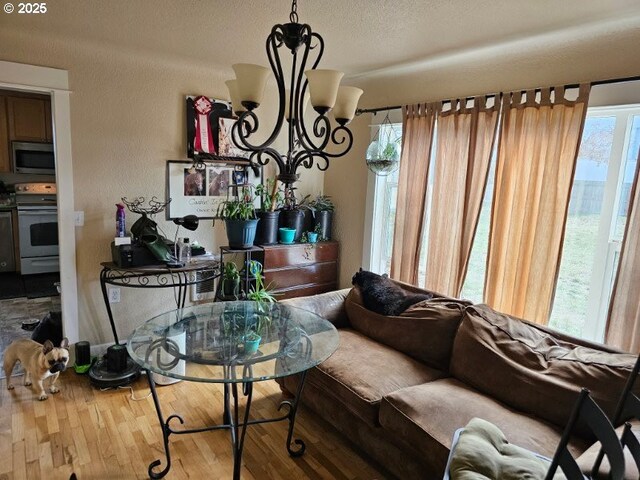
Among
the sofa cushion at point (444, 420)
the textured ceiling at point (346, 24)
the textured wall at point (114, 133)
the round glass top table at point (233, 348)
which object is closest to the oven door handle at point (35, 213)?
the textured wall at point (114, 133)

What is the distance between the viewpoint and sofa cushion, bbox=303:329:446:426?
210cm

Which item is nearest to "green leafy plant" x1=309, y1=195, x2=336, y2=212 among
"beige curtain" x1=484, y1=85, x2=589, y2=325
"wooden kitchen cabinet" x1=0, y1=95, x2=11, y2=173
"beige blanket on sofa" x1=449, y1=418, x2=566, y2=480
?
"beige curtain" x1=484, y1=85, x2=589, y2=325

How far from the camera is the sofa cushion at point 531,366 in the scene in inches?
72.1

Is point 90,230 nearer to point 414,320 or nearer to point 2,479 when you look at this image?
point 2,479

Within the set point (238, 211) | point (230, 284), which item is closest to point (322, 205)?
point (238, 211)

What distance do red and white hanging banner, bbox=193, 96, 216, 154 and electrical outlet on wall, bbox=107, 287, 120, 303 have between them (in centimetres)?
132

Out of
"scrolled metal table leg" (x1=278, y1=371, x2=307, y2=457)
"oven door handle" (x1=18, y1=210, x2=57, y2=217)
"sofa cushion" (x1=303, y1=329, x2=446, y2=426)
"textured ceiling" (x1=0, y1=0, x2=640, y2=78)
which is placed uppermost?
"textured ceiling" (x1=0, y1=0, x2=640, y2=78)

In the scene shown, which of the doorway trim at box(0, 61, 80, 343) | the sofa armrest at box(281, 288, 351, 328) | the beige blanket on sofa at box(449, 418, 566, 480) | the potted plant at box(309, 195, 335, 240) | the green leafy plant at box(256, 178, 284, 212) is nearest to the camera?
the beige blanket on sofa at box(449, 418, 566, 480)

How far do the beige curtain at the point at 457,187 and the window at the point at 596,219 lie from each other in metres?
0.57

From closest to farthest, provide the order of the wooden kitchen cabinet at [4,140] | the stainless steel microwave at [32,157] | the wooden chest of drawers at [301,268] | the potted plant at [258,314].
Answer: the potted plant at [258,314] → the wooden chest of drawers at [301,268] → the wooden kitchen cabinet at [4,140] → the stainless steel microwave at [32,157]

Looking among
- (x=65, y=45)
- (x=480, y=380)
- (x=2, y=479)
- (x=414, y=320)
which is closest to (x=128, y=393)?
(x=2, y=479)

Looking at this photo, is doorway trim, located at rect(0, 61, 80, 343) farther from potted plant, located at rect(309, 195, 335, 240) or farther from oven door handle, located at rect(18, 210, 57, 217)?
oven door handle, located at rect(18, 210, 57, 217)

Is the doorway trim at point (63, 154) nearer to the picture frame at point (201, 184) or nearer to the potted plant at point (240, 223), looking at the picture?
the picture frame at point (201, 184)

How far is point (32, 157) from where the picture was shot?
500 centimetres
